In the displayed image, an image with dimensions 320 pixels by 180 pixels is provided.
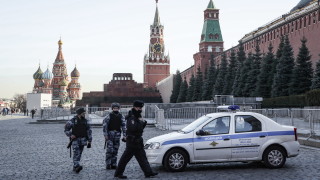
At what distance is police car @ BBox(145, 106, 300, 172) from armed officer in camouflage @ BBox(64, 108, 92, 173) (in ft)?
4.48

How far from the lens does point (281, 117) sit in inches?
691

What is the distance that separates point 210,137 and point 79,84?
127 m

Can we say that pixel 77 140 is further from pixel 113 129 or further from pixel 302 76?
pixel 302 76

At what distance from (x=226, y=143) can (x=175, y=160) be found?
1172mm

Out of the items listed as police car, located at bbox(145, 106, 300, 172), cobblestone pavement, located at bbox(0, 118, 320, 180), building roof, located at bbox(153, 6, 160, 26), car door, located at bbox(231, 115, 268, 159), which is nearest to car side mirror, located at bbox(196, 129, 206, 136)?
police car, located at bbox(145, 106, 300, 172)

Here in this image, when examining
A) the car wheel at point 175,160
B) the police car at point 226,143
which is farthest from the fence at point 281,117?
the car wheel at point 175,160

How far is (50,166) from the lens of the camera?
32.8 ft

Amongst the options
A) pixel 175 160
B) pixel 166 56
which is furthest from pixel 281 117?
pixel 166 56

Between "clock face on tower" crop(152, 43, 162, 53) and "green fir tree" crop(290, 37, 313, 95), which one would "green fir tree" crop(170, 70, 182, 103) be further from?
"clock face on tower" crop(152, 43, 162, 53)

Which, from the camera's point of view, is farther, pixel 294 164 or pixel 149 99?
pixel 149 99

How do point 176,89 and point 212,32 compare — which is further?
point 212,32

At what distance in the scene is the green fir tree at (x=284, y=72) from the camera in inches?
1511

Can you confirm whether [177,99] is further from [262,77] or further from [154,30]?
[154,30]

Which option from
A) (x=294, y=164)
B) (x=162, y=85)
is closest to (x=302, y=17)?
(x=294, y=164)
